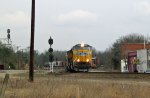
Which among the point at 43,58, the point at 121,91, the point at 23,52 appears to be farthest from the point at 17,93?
the point at 43,58

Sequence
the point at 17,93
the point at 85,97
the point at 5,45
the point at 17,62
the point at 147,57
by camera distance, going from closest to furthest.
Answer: the point at 85,97 < the point at 17,93 < the point at 147,57 < the point at 5,45 < the point at 17,62

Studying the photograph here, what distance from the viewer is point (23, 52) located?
141250mm

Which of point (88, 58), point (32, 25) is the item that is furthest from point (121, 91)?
point (88, 58)

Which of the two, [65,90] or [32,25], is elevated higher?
Result: [32,25]

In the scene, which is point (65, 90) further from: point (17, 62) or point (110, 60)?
point (110, 60)

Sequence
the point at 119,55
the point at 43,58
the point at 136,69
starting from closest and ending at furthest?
the point at 136,69 → the point at 119,55 → the point at 43,58

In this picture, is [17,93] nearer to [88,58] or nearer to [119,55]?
[88,58]

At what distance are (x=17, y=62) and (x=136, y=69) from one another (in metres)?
47.0

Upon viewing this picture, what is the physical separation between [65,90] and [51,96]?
7.13ft

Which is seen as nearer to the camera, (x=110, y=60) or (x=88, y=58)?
(x=88, y=58)

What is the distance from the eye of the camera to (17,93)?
21.8 meters

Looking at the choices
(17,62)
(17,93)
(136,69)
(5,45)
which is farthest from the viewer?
(17,62)

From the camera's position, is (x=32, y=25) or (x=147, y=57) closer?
(x=32, y=25)

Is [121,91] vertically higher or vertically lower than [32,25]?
lower
